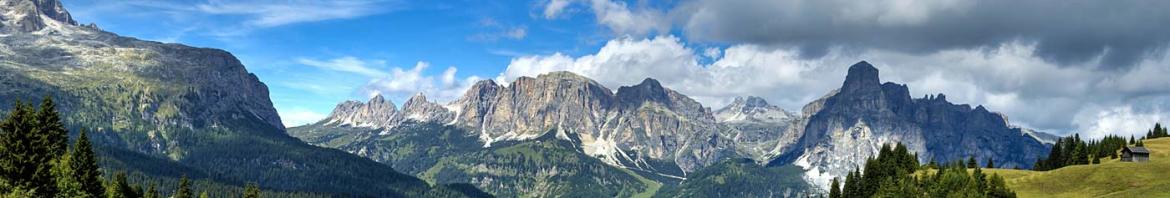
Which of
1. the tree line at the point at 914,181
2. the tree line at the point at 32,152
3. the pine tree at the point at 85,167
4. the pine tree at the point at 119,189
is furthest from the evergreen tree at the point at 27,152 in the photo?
the tree line at the point at 914,181

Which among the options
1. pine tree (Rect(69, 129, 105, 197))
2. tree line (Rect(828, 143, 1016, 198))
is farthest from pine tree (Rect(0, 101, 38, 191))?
Answer: tree line (Rect(828, 143, 1016, 198))

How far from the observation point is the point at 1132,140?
19025cm

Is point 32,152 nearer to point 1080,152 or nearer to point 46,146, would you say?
point 46,146

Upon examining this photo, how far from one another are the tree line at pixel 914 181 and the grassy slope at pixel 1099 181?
613 centimetres

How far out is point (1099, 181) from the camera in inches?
5032

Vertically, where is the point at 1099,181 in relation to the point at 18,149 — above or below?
below

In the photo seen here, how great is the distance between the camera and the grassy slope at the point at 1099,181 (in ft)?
389

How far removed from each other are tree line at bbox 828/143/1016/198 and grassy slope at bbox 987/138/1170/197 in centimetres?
613

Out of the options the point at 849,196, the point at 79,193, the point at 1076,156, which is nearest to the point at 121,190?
the point at 79,193

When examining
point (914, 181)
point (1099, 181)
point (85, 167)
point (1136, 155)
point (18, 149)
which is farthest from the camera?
point (1136, 155)

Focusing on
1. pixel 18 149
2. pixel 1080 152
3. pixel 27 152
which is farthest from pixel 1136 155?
pixel 18 149

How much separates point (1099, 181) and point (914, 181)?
29.0 meters

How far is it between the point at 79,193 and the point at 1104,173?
13165 cm

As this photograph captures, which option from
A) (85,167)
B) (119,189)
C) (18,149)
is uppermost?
(18,149)
